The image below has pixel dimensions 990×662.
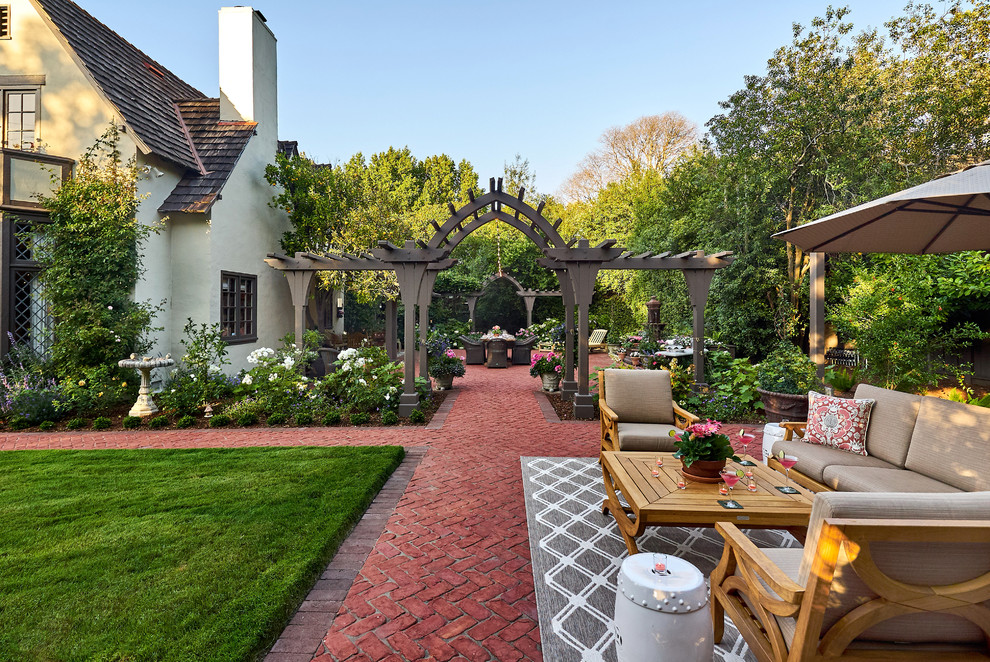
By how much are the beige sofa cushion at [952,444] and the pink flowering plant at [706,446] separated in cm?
162

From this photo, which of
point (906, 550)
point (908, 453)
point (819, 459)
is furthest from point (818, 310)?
point (906, 550)

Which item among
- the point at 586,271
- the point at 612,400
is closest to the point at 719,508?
the point at 612,400

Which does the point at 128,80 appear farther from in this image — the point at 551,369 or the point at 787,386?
the point at 787,386

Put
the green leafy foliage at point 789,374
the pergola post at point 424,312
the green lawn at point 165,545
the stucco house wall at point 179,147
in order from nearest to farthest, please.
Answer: the green lawn at point 165,545
the green leafy foliage at point 789,374
the stucco house wall at point 179,147
the pergola post at point 424,312

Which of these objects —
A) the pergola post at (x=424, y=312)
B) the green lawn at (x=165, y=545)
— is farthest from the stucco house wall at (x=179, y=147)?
the green lawn at (x=165, y=545)

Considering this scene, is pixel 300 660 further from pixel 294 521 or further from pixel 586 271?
pixel 586 271

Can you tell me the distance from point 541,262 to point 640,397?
4.97 metres

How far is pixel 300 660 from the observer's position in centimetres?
220

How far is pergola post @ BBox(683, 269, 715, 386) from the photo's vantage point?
8.43 metres

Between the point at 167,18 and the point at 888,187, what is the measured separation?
1601 centimetres

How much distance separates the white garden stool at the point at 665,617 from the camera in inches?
71.2

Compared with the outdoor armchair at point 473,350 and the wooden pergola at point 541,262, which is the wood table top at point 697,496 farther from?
the outdoor armchair at point 473,350

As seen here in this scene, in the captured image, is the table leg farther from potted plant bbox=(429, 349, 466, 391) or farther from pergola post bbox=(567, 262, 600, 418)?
potted plant bbox=(429, 349, 466, 391)

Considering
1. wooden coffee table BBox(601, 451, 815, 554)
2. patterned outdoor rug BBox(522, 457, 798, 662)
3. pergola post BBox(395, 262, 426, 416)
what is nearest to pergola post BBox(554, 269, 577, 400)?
pergola post BBox(395, 262, 426, 416)
